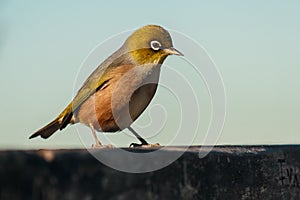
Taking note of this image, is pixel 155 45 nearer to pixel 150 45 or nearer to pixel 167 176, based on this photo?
pixel 150 45

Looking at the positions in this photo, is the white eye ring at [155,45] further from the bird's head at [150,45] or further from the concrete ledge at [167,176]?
the concrete ledge at [167,176]

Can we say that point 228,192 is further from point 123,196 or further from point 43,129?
point 43,129

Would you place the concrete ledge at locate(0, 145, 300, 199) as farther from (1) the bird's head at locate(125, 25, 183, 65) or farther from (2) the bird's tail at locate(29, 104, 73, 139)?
(2) the bird's tail at locate(29, 104, 73, 139)

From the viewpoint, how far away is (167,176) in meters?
2.22

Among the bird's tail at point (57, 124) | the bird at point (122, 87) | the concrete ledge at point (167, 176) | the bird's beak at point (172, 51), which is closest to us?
the concrete ledge at point (167, 176)

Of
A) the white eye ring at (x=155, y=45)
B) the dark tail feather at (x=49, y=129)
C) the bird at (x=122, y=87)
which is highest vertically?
the white eye ring at (x=155, y=45)

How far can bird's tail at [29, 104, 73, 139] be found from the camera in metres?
5.89

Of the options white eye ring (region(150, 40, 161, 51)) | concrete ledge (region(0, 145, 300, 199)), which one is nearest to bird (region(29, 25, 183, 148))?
white eye ring (region(150, 40, 161, 51))

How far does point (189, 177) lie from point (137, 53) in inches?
136

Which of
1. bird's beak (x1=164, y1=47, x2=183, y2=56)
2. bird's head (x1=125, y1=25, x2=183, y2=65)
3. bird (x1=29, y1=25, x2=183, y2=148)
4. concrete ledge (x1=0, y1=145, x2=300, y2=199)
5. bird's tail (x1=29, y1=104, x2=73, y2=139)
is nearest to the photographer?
concrete ledge (x1=0, y1=145, x2=300, y2=199)

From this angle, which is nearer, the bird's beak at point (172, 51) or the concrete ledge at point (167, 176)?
the concrete ledge at point (167, 176)

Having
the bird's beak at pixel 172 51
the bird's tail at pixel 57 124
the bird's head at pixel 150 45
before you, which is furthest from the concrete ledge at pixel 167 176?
the bird's tail at pixel 57 124

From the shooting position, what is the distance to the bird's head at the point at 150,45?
219 inches

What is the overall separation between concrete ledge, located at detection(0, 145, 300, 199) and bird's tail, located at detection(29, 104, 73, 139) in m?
3.04
